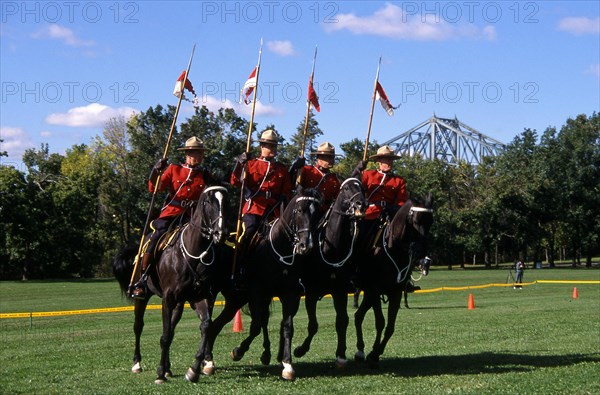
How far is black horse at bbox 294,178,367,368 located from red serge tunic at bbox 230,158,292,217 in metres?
1.06

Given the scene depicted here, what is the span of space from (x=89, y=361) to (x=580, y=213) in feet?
317

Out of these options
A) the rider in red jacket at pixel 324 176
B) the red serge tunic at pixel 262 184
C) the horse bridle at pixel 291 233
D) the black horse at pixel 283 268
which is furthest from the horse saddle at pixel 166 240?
the rider in red jacket at pixel 324 176

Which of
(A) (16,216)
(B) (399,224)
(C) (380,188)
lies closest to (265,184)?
(B) (399,224)

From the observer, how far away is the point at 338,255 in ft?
46.2

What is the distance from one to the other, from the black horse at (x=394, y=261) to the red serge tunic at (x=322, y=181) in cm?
131

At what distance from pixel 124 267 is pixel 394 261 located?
4794mm

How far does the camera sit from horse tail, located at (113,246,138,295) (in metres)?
15.4

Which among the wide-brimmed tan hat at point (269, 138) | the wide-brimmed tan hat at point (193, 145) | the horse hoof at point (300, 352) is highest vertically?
the wide-brimmed tan hat at point (269, 138)

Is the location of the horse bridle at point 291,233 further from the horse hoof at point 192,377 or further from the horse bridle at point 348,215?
the horse hoof at point 192,377

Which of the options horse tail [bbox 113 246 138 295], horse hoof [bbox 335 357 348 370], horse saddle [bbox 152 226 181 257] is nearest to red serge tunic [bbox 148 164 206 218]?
horse saddle [bbox 152 226 181 257]

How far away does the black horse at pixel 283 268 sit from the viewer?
42.8 feet

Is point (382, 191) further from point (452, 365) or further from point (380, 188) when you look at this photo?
point (452, 365)

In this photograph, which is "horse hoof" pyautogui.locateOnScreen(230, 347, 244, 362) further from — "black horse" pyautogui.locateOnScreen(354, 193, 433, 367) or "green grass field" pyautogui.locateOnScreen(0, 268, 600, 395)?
"black horse" pyautogui.locateOnScreen(354, 193, 433, 367)

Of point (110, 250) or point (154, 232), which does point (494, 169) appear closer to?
point (110, 250)
